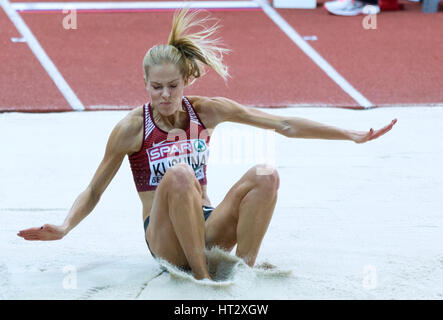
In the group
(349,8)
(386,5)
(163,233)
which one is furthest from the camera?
(386,5)

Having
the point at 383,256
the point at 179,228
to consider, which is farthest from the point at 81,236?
the point at 383,256

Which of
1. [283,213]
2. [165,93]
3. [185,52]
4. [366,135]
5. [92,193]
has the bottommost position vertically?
[283,213]

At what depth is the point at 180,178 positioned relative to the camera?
3045 millimetres

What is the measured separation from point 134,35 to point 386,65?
224 cm

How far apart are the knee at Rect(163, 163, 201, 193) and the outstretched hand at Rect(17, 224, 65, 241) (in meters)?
0.44

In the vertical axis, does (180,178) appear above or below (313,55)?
above

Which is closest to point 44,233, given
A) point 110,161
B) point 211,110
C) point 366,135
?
point 110,161

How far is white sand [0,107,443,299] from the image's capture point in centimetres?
322

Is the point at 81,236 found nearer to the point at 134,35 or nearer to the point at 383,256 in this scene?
the point at 383,256

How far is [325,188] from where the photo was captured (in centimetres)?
446

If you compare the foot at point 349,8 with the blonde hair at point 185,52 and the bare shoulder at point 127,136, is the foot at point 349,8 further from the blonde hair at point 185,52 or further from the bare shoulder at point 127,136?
the bare shoulder at point 127,136

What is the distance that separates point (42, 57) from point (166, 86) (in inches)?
163

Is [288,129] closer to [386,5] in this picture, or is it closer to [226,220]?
[226,220]

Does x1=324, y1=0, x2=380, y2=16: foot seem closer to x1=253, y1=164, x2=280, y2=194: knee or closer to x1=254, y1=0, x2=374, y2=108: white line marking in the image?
x1=254, y1=0, x2=374, y2=108: white line marking
